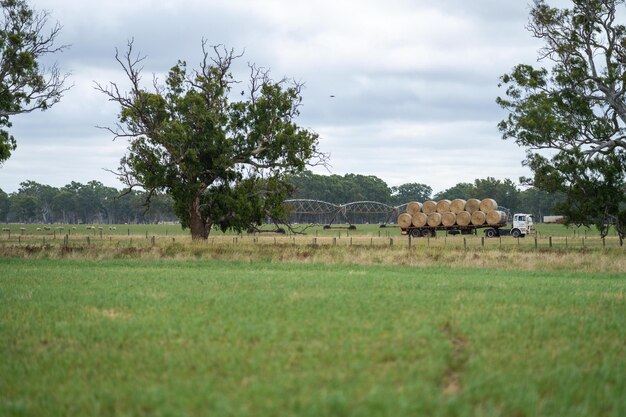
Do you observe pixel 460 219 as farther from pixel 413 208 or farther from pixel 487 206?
pixel 413 208

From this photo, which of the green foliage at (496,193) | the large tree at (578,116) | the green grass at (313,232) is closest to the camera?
the large tree at (578,116)

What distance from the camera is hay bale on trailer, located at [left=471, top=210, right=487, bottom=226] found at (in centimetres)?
6381

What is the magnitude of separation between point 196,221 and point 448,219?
26.3m

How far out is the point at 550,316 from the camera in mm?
14484

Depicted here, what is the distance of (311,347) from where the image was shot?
1082 centimetres

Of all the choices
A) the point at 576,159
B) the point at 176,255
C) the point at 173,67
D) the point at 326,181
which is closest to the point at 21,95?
the point at 173,67

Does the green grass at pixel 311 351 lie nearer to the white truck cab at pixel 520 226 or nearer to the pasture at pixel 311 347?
the pasture at pixel 311 347

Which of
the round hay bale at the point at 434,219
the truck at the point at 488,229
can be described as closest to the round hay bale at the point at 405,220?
the truck at the point at 488,229

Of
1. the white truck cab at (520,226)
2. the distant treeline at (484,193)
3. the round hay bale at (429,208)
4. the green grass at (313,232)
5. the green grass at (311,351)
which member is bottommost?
the green grass at (311,351)

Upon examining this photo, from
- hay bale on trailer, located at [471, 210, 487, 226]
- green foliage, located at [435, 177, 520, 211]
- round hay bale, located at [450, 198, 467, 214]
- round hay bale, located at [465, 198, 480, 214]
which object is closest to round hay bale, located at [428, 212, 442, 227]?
round hay bale, located at [450, 198, 467, 214]

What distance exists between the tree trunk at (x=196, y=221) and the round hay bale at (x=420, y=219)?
2493 centimetres

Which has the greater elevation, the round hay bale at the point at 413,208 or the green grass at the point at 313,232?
the round hay bale at the point at 413,208

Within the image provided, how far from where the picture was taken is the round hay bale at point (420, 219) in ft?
219

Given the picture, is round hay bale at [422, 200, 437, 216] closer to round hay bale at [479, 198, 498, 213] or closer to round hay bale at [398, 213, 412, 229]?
round hay bale at [398, 213, 412, 229]
